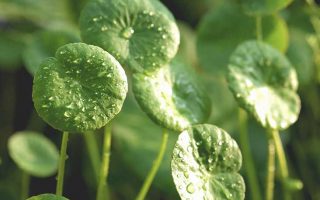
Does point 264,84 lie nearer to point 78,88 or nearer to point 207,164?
point 207,164

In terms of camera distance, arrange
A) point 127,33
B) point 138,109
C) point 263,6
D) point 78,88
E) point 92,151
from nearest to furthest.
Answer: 1. point 78,88
2. point 127,33
3. point 263,6
4. point 92,151
5. point 138,109

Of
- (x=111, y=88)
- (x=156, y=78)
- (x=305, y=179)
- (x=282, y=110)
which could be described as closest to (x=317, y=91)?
(x=305, y=179)

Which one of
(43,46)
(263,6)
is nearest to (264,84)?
(263,6)

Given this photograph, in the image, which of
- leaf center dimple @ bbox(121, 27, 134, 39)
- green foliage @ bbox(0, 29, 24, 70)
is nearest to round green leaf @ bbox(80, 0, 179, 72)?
leaf center dimple @ bbox(121, 27, 134, 39)

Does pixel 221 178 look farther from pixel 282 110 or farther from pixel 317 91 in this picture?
pixel 317 91

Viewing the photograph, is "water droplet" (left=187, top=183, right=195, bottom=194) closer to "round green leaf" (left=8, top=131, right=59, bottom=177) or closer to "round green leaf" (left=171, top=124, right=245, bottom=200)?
"round green leaf" (left=171, top=124, right=245, bottom=200)

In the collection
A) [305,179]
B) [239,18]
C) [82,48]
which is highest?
[82,48]
